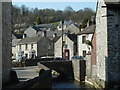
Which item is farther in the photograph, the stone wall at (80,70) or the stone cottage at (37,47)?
the stone cottage at (37,47)

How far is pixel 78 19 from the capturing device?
98.9 m

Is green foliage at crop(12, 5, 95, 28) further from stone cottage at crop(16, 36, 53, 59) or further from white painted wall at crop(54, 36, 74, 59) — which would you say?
white painted wall at crop(54, 36, 74, 59)

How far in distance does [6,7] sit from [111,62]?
8.24 m

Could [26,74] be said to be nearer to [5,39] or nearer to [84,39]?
[5,39]

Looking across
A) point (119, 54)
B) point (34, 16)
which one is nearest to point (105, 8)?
point (119, 54)

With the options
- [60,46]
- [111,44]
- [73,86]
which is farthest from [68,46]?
[111,44]

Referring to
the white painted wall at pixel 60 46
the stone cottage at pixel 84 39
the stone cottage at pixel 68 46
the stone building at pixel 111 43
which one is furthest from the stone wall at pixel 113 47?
the white painted wall at pixel 60 46

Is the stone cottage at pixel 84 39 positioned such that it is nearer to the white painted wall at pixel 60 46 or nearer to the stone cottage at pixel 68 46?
the stone cottage at pixel 68 46

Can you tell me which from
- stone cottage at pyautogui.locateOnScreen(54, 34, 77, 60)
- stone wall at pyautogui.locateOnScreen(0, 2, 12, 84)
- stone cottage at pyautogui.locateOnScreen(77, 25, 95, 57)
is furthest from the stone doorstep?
stone cottage at pyautogui.locateOnScreen(54, 34, 77, 60)

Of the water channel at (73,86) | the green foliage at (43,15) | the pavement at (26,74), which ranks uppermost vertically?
the green foliage at (43,15)

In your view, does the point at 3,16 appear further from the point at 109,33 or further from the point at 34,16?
the point at 34,16

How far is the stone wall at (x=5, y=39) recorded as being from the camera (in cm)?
1648

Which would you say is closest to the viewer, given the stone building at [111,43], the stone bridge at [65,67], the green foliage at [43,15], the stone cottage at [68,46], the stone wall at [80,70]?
the stone building at [111,43]

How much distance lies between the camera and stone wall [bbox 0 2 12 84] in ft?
54.1
